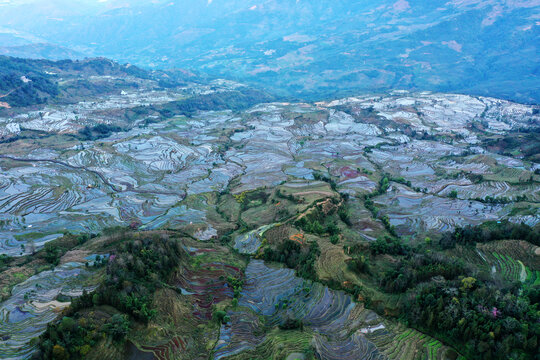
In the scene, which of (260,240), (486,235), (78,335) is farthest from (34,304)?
(486,235)

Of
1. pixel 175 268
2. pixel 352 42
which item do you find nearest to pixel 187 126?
pixel 175 268

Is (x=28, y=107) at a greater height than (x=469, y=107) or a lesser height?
greater

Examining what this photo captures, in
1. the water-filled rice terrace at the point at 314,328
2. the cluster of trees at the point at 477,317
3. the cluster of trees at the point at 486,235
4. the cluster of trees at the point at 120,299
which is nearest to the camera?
the cluster of trees at the point at 120,299

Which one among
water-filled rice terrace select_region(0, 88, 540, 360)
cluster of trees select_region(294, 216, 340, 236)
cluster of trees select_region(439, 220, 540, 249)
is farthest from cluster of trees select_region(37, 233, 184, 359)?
cluster of trees select_region(439, 220, 540, 249)

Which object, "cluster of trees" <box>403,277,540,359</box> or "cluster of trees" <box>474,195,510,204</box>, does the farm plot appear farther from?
"cluster of trees" <box>474,195,510,204</box>

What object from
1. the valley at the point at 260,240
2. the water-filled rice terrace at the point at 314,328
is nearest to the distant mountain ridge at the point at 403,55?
the valley at the point at 260,240

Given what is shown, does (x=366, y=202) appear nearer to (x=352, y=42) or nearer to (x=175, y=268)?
(x=175, y=268)

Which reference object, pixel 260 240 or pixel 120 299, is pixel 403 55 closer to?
pixel 260 240

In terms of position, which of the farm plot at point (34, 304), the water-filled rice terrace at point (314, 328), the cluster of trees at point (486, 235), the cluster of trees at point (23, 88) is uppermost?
the cluster of trees at point (23, 88)

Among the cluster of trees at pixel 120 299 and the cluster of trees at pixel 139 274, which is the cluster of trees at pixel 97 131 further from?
the cluster of trees at pixel 139 274

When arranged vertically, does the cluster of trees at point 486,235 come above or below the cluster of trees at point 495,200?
above
